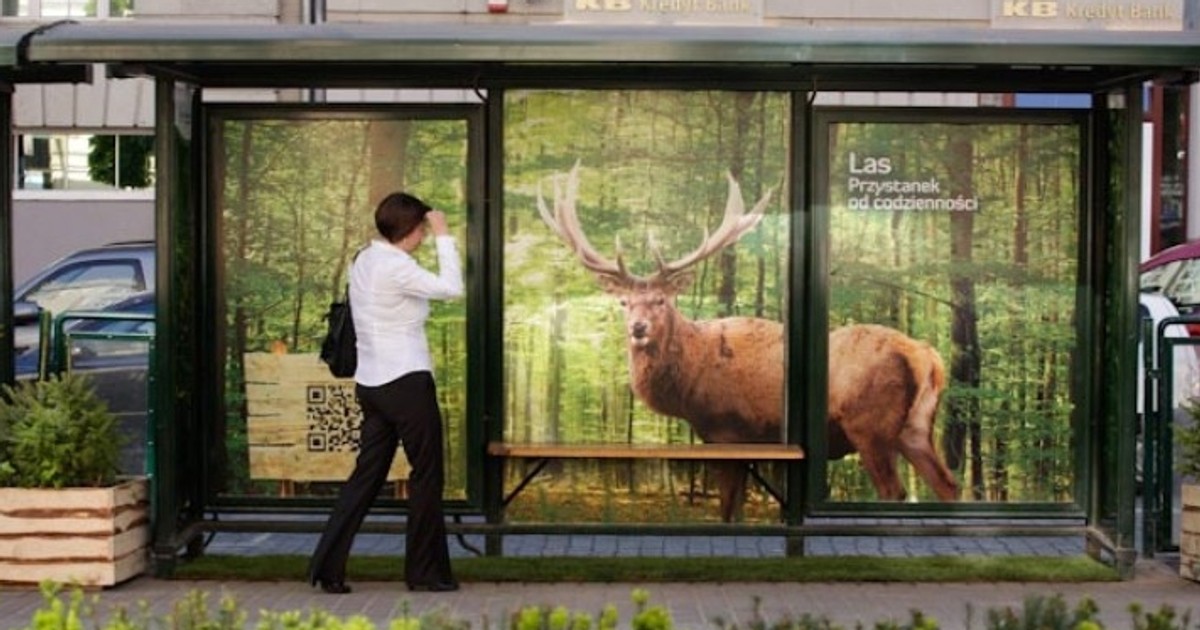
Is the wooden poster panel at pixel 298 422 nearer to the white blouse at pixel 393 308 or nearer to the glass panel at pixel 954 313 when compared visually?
the white blouse at pixel 393 308

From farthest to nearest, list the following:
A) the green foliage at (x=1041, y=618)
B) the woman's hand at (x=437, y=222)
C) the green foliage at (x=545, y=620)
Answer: the woman's hand at (x=437, y=222), the green foliage at (x=1041, y=618), the green foliage at (x=545, y=620)

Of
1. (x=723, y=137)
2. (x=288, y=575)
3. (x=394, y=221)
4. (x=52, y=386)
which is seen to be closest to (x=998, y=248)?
(x=723, y=137)

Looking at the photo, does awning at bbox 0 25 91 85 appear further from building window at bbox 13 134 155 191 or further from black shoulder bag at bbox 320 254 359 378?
building window at bbox 13 134 155 191

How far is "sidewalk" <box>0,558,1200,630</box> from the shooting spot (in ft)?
27.1

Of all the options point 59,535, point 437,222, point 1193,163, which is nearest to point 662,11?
point 437,222

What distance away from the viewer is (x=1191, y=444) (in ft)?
29.8

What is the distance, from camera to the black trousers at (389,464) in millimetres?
8500

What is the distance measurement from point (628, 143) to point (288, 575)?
2728 mm

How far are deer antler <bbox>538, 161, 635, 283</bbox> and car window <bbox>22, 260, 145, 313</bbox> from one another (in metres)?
6.41

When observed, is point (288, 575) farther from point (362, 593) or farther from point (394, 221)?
point (394, 221)

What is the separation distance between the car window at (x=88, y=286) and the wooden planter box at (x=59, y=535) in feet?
20.5

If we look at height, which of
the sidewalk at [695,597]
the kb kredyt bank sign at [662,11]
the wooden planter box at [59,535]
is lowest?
the sidewalk at [695,597]

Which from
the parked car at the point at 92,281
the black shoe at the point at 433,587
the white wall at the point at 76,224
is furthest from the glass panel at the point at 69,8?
the black shoe at the point at 433,587

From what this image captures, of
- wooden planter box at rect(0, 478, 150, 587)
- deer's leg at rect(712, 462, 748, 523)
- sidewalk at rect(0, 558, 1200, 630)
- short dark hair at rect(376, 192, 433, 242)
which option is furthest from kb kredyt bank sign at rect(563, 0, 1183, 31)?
wooden planter box at rect(0, 478, 150, 587)
